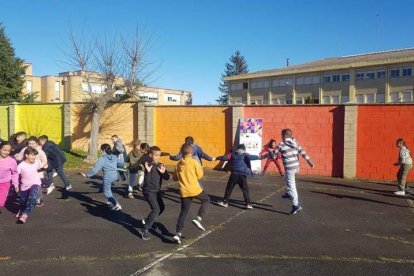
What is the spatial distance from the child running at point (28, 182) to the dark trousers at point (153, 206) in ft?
8.69

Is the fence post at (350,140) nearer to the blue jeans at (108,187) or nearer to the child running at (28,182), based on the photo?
the blue jeans at (108,187)

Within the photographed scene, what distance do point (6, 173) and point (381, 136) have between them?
458 inches

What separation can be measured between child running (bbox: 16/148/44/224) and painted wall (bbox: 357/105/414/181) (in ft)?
35.3

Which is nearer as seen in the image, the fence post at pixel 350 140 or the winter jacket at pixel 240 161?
the winter jacket at pixel 240 161

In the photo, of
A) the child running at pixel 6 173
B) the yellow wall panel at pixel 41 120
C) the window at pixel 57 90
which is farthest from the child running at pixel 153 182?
the window at pixel 57 90

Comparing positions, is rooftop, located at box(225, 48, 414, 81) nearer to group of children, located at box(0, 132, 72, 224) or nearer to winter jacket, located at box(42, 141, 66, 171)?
winter jacket, located at box(42, 141, 66, 171)

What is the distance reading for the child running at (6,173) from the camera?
8.84 m

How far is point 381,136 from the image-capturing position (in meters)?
14.7

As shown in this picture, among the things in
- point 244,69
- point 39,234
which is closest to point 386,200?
point 39,234

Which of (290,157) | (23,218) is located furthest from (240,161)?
(23,218)

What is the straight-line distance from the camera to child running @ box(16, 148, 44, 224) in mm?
8500

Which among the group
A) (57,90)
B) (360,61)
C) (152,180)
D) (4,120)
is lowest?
(152,180)

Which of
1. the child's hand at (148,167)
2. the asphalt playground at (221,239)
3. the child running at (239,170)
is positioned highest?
the child's hand at (148,167)

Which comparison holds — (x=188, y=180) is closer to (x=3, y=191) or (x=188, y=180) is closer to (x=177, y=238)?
(x=177, y=238)
